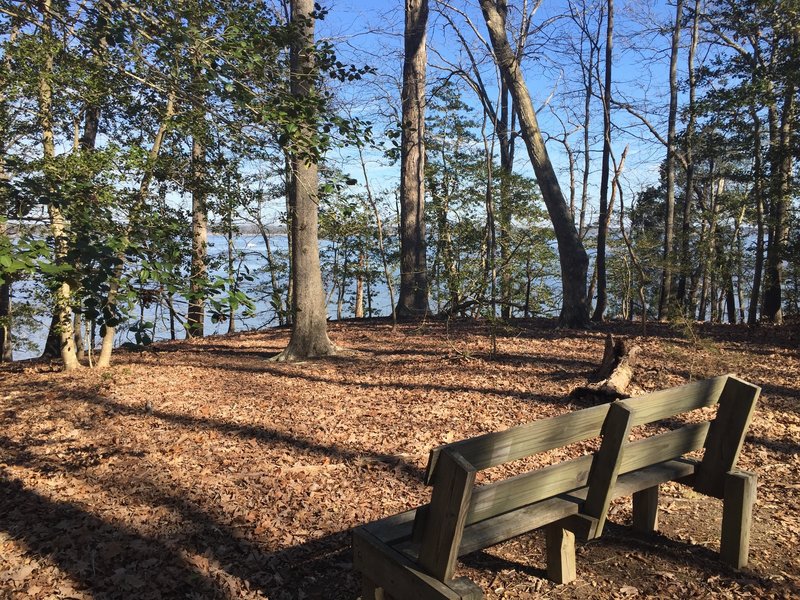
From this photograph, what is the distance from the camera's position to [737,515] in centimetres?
341

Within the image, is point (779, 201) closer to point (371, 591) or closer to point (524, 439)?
point (524, 439)

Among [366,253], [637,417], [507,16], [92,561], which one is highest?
[507,16]

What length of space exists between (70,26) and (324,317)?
6.29 meters

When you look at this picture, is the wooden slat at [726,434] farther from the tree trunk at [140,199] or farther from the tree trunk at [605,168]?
the tree trunk at [605,168]

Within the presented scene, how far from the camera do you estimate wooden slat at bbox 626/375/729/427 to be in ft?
9.88

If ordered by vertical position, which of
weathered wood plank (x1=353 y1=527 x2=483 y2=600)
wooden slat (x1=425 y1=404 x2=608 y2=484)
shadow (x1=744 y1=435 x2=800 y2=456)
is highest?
wooden slat (x1=425 y1=404 x2=608 y2=484)

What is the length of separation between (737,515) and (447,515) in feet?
7.04

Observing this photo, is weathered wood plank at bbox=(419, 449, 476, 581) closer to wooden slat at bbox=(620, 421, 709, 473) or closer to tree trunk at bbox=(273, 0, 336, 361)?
wooden slat at bbox=(620, 421, 709, 473)

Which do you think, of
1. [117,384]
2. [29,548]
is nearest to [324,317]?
[117,384]

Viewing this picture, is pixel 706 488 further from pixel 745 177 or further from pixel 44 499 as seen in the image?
pixel 745 177

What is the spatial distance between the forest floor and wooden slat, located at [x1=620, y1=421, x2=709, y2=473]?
0.73 m

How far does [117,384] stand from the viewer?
816cm

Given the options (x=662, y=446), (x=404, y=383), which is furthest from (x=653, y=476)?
(x=404, y=383)

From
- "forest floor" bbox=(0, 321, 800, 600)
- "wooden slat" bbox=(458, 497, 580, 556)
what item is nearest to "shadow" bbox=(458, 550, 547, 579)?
"forest floor" bbox=(0, 321, 800, 600)
